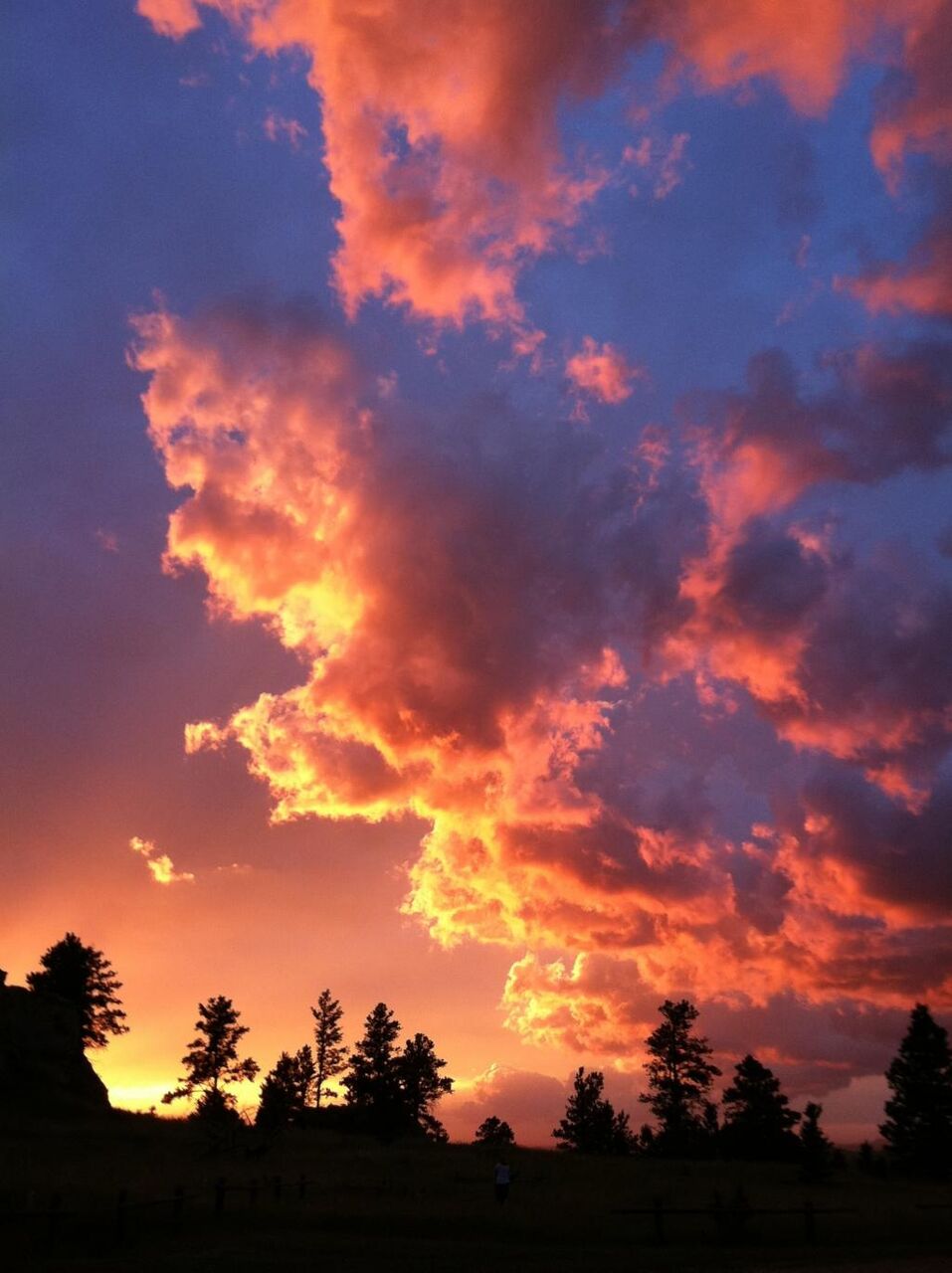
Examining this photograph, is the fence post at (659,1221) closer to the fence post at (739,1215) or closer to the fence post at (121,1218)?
the fence post at (739,1215)

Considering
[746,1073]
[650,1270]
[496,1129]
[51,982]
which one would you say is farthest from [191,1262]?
[496,1129]

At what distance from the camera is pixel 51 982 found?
85.6 m

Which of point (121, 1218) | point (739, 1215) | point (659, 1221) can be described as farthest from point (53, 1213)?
point (739, 1215)

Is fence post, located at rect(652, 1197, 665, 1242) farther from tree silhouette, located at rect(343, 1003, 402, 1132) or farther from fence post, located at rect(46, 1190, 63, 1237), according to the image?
tree silhouette, located at rect(343, 1003, 402, 1132)

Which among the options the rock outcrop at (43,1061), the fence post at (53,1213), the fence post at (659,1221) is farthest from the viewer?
the rock outcrop at (43,1061)

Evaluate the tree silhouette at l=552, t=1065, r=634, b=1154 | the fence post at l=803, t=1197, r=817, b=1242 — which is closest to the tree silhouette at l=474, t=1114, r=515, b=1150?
the tree silhouette at l=552, t=1065, r=634, b=1154

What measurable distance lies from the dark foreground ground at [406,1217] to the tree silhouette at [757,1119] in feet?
65.3

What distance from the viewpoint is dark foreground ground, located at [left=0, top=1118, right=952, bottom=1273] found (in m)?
24.8

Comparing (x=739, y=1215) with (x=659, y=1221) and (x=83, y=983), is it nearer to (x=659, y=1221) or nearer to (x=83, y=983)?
(x=659, y=1221)

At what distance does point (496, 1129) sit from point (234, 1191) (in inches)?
2977

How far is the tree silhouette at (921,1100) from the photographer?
2889 inches

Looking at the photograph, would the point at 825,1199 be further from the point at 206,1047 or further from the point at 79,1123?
the point at 206,1047

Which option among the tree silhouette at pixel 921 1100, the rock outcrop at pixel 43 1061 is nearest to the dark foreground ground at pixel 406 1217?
the rock outcrop at pixel 43 1061

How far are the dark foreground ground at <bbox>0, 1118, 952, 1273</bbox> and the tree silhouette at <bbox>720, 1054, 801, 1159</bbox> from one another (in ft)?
65.3
